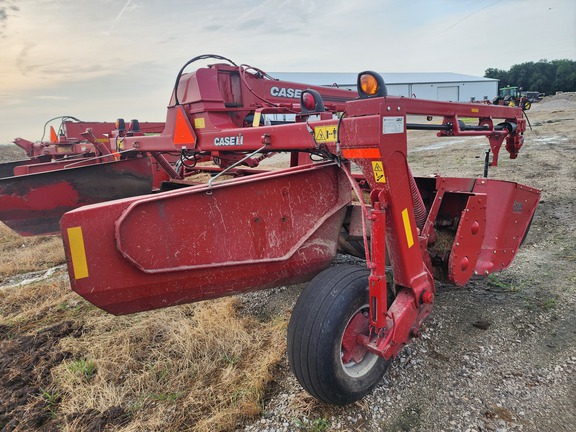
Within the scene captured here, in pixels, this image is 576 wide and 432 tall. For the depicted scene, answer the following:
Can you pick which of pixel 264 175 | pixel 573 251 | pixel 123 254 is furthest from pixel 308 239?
pixel 573 251

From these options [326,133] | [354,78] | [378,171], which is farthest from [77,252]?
[354,78]

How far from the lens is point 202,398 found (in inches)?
98.9

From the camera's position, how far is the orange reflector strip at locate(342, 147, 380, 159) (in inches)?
81.7

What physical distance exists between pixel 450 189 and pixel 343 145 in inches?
48.5

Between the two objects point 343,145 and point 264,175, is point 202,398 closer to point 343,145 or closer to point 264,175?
point 264,175

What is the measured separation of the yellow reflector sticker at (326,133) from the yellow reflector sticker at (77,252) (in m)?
1.36

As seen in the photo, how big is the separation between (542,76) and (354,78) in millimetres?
25738

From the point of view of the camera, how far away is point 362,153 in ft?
7.06

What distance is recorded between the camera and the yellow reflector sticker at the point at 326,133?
2.27 m

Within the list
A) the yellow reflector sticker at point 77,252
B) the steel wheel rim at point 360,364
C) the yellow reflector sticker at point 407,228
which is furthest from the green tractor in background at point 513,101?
the yellow reflector sticker at point 77,252

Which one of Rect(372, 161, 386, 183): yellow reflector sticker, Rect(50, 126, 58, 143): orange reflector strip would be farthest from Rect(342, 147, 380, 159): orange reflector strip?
Rect(50, 126, 58, 143): orange reflector strip

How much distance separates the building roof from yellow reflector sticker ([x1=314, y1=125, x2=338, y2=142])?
108 ft

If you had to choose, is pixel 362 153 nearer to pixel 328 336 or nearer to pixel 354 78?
pixel 328 336

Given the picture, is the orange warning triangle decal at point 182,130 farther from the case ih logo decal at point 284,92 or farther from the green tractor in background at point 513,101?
the green tractor in background at point 513,101
